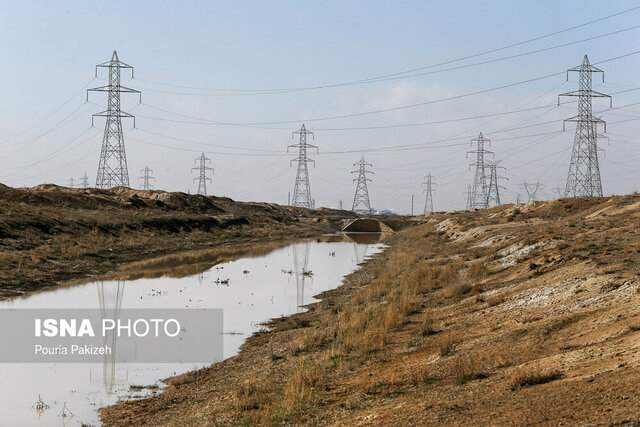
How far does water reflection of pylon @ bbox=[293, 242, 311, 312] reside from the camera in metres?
31.9

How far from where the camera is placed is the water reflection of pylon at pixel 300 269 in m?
31.9

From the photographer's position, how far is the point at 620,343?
12953mm

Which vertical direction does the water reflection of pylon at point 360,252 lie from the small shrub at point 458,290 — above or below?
above

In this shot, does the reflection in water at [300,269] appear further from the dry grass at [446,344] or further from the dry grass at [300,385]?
the dry grass at [300,385]

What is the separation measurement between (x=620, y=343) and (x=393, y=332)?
8.22 metres

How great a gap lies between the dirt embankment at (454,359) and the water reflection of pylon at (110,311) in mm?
1537

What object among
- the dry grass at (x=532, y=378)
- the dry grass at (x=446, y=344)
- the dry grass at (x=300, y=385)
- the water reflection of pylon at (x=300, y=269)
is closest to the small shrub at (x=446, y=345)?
the dry grass at (x=446, y=344)

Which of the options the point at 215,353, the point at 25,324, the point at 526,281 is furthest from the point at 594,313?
the point at 25,324

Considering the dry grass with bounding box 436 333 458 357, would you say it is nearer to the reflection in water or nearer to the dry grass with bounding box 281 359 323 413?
the dry grass with bounding box 281 359 323 413

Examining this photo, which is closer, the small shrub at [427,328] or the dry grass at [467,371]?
the dry grass at [467,371]

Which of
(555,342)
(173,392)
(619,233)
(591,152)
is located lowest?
(173,392)

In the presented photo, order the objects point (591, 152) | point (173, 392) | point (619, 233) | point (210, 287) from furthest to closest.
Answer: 1. point (591, 152)
2. point (210, 287)
3. point (619, 233)
4. point (173, 392)

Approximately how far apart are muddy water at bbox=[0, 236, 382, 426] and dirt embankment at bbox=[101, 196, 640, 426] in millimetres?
909

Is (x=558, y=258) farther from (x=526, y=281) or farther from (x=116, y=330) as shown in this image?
(x=116, y=330)
